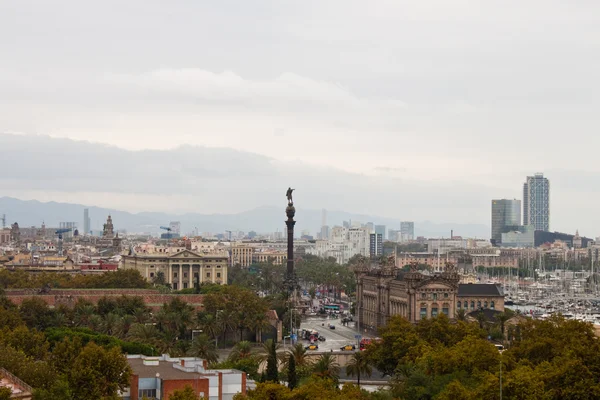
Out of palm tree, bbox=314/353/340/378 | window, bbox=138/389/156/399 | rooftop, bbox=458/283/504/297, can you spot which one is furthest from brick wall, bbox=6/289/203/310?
window, bbox=138/389/156/399

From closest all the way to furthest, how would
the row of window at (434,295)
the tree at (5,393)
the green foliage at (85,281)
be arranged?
the tree at (5,393), the row of window at (434,295), the green foliage at (85,281)

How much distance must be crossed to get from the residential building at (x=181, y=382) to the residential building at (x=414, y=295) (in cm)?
4987

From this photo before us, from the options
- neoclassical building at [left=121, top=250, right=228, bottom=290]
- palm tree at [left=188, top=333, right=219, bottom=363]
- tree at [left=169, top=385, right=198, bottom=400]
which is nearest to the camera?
tree at [left=169, top=385, right=198, bottom=400]

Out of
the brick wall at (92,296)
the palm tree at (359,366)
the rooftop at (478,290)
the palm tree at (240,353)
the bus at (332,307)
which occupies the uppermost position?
the rooftop at (478,290)

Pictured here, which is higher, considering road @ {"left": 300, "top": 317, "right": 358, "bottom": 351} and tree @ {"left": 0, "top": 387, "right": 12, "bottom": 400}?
tree @ {"left": 0, "top": 387, "right": 12, "bottom": 400}

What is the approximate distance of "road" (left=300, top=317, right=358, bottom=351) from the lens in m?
98.8

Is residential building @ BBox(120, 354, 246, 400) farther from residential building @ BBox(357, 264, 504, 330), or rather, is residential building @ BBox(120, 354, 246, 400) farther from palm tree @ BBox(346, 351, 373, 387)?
residential building @ BBox(357, 264, 504, 330)

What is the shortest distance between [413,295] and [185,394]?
59.9 metres

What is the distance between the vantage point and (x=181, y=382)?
49.5 meters

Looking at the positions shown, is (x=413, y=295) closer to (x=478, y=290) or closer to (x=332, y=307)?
(x=478, y=290)

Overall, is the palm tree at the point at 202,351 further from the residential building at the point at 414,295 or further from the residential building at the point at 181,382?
the residential building at the point at 414,295

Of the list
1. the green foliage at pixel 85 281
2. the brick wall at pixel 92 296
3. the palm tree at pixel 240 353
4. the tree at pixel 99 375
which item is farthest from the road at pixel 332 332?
the tree at pixel 99 375

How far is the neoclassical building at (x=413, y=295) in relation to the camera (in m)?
103

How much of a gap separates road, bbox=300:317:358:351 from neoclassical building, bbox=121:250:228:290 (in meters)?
34.5
